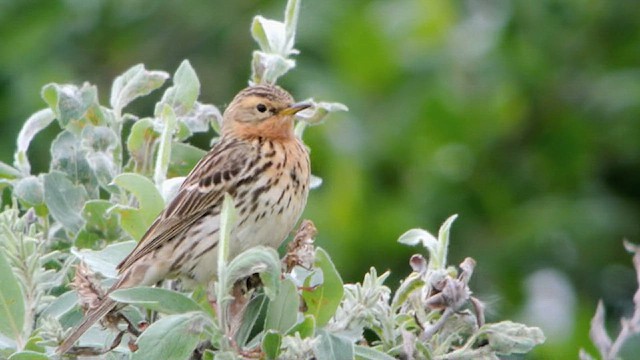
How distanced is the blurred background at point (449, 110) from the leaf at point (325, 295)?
494 cm

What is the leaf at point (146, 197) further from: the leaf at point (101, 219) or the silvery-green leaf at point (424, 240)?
the silvery-green leaf at point (424, 240)

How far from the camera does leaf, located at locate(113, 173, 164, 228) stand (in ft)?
14.6

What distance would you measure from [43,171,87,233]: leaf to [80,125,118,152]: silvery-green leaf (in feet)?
0.42

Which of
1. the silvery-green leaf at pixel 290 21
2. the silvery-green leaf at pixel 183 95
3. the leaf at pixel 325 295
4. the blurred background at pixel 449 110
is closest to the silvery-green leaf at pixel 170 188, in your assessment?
the silvery-green leaf at pixel 183 95

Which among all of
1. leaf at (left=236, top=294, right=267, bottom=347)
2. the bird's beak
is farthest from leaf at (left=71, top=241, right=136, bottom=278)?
the bird's beak

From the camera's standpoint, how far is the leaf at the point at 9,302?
166 inches

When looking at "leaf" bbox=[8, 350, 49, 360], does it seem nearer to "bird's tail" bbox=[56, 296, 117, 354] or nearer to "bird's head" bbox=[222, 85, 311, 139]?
"bird's tail" bbox=[56, 296, 117, 354]

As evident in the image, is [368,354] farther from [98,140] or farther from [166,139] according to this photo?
[98,140]

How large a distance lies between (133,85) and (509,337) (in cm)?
166

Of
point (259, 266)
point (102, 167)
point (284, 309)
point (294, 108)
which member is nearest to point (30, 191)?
point (102, 167)

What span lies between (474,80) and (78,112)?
6.40 meters

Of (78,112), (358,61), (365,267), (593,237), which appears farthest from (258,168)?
(593,237)

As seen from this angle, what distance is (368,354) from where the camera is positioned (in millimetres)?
3990

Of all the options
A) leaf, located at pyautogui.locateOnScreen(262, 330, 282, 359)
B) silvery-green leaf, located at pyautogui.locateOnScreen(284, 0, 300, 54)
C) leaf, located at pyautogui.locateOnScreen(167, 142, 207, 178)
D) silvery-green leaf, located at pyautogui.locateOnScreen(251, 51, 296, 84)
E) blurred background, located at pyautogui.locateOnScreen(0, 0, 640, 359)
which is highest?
blurred background, located at pyautogui.locateOnScreen(0, 0, 640, 359)
